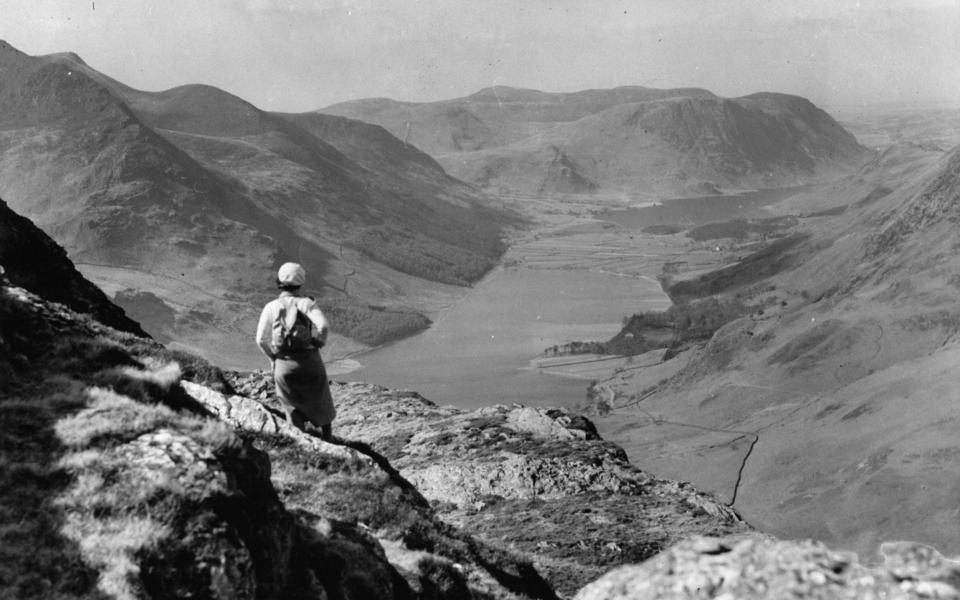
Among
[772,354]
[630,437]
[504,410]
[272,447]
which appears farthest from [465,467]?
[772,354]

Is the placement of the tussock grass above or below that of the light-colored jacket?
below

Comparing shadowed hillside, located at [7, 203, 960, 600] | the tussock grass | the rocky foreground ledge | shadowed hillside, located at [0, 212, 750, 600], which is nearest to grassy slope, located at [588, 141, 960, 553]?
shadowed hillside, located at [0, 212, 750, 600]

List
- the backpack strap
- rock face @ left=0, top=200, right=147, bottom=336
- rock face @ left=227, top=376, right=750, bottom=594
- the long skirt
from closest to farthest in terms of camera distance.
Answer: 1. the backpack strap
2. the long skirt
3. rock face @ left=0, top=200, right=147, bottom=336
4. rock face @ left=227, top=376, right=750, bottom=594

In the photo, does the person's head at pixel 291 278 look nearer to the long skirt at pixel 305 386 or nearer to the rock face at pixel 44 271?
the long skirt at pixel 305 386

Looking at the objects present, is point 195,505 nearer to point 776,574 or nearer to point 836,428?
point 776,574

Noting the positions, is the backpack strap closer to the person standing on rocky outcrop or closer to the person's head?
the person standing on rocky outcrop

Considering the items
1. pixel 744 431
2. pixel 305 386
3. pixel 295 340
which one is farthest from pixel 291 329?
pixel 744 431

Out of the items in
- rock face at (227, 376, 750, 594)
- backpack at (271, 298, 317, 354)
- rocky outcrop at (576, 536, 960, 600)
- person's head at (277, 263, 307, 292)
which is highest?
person's head at (277, 263, 307, 292)

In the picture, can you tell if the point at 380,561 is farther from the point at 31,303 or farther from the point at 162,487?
the point at 31,303
